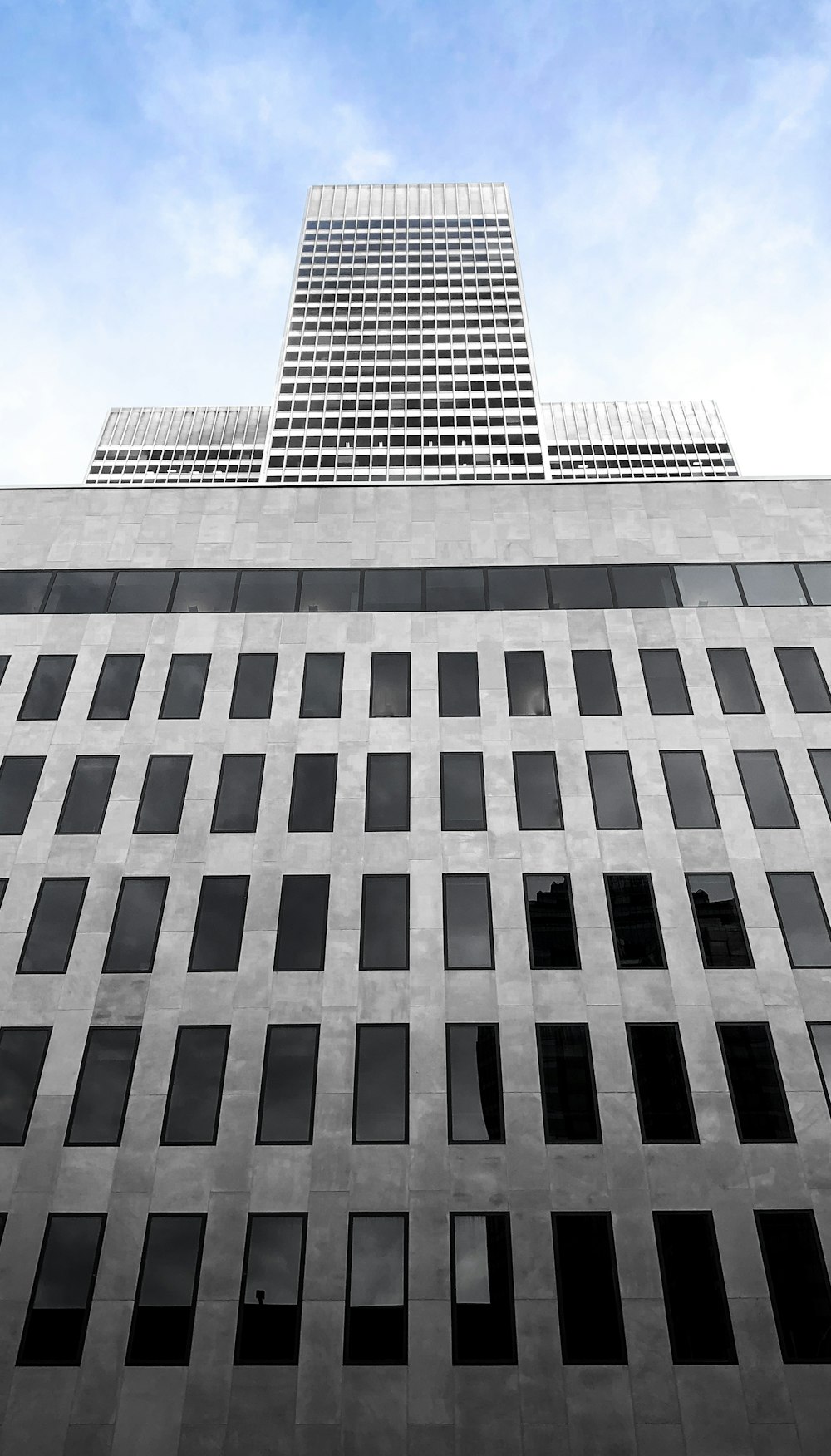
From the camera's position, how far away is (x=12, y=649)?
93.3 ft

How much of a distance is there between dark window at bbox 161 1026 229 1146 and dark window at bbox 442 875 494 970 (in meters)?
6.24

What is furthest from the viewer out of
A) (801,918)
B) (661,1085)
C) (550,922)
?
(550,922)

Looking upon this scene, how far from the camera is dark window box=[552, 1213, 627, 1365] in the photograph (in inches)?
687

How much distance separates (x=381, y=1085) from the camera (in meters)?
20.4

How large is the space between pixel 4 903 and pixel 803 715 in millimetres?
24330

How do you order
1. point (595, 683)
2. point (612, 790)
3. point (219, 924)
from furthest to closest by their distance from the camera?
point (595, 683)
point (612, 790)
point (219, 924)

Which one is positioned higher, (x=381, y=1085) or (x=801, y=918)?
(x=801, y=918)

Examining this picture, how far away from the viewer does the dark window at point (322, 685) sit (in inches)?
1062

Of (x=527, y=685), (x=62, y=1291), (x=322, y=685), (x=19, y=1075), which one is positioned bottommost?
(x=62, y=1291)

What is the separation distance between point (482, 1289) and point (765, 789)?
15297 mm

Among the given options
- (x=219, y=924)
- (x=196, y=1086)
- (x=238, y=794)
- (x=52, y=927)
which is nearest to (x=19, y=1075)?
(x=52, y=927)

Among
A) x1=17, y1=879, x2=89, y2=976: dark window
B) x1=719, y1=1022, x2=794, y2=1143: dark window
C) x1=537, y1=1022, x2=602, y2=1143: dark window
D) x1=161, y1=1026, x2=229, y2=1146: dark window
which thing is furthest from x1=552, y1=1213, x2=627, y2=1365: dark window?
x1=17, y1=879, x2=89, y2=976: dark window

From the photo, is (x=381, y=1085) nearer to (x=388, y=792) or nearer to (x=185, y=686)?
(x=388, y=792)

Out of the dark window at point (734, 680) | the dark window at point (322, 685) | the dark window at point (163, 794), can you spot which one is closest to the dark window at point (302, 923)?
the dark window at point (163, 794)
